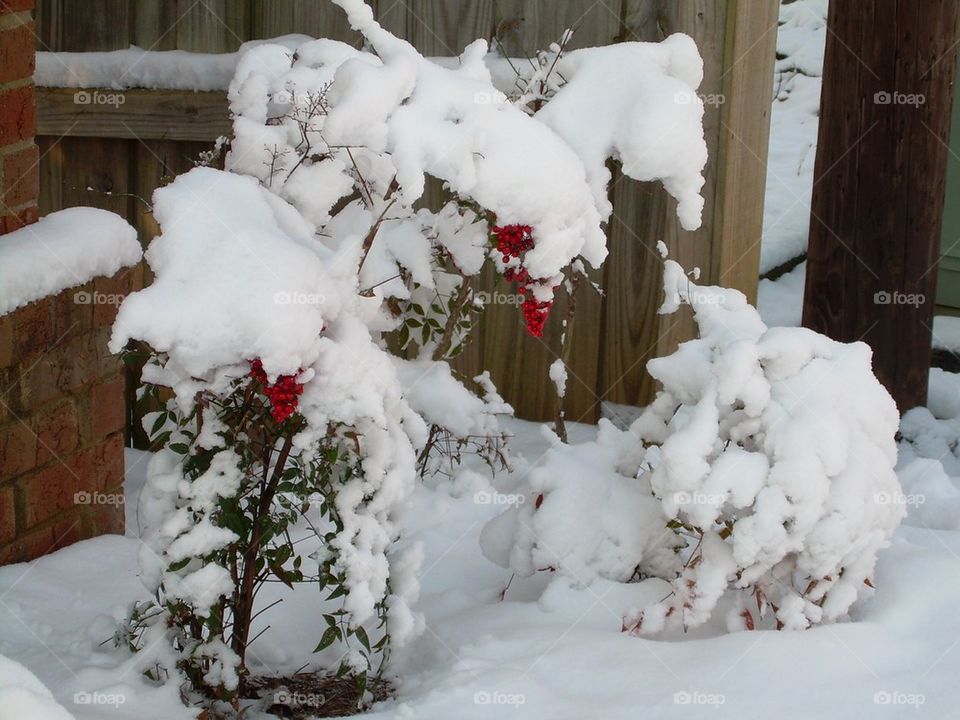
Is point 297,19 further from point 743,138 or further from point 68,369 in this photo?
point 68,369

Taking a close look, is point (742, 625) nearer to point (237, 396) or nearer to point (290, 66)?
point (237, 396)

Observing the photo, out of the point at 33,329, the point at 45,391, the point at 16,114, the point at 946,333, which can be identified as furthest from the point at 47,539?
the point at 946,333

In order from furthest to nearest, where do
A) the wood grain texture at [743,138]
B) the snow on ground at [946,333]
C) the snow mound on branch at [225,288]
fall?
the snow on ground at [946,333]
the wood grain texture at [743,138]
the snow mound on branch at [225,288]

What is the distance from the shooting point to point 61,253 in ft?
10.4

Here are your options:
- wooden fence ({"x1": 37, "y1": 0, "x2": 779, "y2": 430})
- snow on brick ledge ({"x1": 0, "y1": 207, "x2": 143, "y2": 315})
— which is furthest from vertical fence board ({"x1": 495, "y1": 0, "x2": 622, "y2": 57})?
snow on brick ledge ({"x1": 0, "y1": 207, "x2": 143, "y2": 315})

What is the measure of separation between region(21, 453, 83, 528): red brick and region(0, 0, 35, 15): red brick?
3.36 feet

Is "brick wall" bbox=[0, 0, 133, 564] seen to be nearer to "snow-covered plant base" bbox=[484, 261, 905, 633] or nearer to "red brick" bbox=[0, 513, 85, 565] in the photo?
"red brick" bbox=[0, 513, 85, 565]

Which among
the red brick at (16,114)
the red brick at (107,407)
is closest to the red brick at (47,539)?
the red brick at (107,407)

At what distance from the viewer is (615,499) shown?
10.2 feet

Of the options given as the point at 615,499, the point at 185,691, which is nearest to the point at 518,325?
the point at 615,499

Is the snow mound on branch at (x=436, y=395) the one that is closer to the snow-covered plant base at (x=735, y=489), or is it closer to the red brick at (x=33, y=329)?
the snow-covered plant base at (x=735, y=489)

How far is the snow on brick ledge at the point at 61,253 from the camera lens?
301 cm

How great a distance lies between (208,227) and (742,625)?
53.5 inches

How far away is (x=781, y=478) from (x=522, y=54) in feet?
6.34
